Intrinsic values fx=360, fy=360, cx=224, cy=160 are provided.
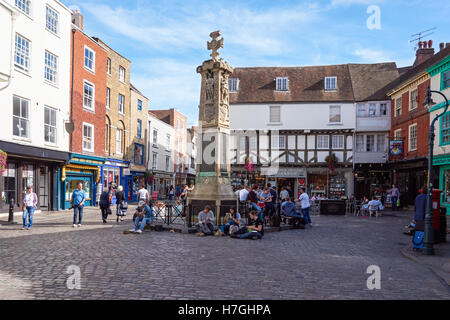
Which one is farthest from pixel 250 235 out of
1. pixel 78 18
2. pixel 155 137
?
pixel 155 137

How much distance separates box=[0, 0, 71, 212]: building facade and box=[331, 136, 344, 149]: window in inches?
848

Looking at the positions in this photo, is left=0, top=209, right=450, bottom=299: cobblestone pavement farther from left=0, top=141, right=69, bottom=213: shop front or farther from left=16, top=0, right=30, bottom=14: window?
left=16, top=0, right=30, bottom=14: window

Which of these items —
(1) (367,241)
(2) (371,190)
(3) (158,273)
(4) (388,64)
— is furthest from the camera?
(4) (388,64)

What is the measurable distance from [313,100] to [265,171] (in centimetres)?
765

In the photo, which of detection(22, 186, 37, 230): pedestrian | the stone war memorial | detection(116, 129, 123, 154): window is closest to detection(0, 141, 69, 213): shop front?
detection(22, 186, 37, 230): pedestrian

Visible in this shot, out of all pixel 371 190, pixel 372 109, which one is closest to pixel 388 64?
pixel 372 109

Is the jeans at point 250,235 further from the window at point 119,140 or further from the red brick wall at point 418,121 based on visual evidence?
the window at point 119,140

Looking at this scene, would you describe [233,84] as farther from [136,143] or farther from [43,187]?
[43,187]

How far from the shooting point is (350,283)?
638cm

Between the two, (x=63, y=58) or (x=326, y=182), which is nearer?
(x=63, y=58)

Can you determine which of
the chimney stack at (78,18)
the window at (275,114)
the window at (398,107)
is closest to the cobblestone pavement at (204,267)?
the chimney stack at (78,18)

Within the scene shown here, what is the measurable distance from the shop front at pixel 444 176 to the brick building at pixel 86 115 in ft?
70.8

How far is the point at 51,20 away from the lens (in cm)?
2017
